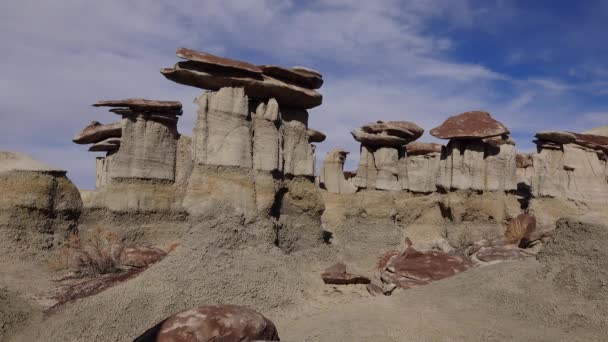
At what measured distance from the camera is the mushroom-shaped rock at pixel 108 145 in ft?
42.7

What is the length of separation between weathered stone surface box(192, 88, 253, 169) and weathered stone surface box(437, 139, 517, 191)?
702 cm

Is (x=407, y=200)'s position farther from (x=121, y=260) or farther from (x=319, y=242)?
(x=121, y=260)

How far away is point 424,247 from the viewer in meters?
12.7

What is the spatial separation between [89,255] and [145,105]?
3.36 metres

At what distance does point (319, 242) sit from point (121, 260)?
13.2ft

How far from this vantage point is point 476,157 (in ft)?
45.2

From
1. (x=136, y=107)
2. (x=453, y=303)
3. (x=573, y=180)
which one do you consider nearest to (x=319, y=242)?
(x=453, y=303)

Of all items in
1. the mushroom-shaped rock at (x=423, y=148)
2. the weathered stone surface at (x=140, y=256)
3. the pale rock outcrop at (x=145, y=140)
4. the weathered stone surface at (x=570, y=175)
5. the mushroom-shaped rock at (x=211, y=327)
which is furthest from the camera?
the mushroom-shaped rock at (x=423, y=148)

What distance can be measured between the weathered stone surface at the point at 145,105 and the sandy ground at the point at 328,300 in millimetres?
3369

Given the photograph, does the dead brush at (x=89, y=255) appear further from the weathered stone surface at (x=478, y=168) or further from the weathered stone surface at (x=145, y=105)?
the weathered stone surface at (x=478, y=168)

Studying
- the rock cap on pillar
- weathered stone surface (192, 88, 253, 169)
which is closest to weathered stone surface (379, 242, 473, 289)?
weathered stone surface (192, 88, 253, 169)

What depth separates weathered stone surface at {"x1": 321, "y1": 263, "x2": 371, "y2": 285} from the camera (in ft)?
30.8

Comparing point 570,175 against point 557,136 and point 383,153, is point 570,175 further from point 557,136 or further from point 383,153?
point 383,153

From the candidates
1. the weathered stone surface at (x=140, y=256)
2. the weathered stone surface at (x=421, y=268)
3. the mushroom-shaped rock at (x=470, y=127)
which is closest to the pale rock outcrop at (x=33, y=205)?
the weathered stone surface at (x=140, y=256)
